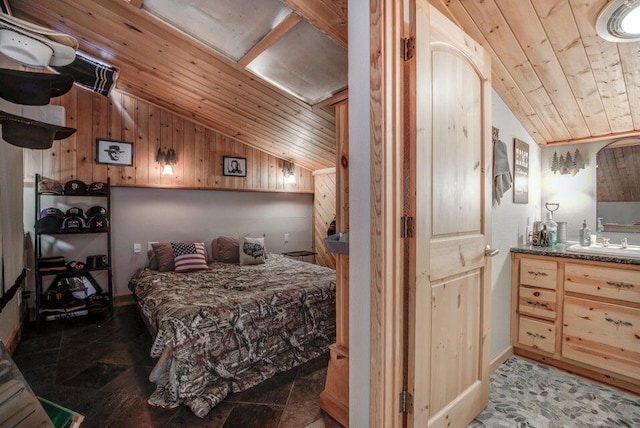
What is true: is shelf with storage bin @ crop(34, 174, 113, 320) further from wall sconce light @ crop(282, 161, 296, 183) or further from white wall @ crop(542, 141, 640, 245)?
white wall @ crop(542, 141, 640, 245)

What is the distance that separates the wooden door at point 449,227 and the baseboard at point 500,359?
1.62 feet

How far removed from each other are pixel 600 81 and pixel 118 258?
4944 millimetres

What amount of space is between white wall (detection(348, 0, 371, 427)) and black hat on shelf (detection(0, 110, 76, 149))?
4.09 ft

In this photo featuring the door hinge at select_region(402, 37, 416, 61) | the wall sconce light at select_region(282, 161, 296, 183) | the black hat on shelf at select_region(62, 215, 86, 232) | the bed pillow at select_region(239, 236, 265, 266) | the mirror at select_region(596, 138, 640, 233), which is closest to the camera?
the door hinge at select_region(402, 37, 416, 61)

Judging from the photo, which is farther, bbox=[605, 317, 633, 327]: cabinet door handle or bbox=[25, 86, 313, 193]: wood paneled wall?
bbox=[25, 86, 313, 193]: wood paneled wall

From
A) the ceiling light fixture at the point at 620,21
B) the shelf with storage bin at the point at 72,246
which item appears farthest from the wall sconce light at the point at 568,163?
the shelf with storage bin at the point at 72,246

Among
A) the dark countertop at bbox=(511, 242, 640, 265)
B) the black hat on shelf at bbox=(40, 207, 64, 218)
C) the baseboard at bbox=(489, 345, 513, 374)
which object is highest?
the black hat on shelf at bbox=(40, 207, 64, 218)

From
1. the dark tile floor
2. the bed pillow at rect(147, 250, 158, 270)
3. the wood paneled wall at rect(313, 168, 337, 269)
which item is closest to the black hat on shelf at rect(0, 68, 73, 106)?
the dark tile floor

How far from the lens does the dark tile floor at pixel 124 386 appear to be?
1.74 m

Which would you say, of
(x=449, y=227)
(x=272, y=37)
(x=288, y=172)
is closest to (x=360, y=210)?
(x=449, y=227)

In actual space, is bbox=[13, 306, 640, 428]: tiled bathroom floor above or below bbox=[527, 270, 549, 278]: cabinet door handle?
below

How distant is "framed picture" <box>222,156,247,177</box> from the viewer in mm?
4430

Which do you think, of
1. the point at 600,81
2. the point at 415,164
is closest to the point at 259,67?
the point at 415,164

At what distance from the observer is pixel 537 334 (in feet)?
7.61
